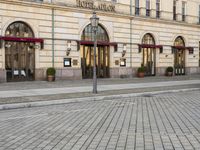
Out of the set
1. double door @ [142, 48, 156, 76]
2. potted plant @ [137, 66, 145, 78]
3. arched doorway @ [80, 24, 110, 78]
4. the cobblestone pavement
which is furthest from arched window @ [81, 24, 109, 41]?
the cobblestone pavement

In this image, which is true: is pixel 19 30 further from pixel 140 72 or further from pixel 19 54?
pixel 140 72

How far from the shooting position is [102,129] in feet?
29.3

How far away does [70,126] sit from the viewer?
9391mm

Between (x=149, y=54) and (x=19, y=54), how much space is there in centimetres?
1530

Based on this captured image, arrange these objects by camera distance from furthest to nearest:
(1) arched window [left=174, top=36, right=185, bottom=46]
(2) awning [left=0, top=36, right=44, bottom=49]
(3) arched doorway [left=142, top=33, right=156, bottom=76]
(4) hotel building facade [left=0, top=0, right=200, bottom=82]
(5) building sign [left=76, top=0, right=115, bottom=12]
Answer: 1. (1) arched window [left=174, top=36, right=185, bottom=46]
2. (3) arched doorway [left=142, top=33, right=156, bottom=76]
3. (5) building sign [left=76, top=0, right=115, bottom=12]
4. (4) hotel building facade [left=0, top=0, right=200, bottom=82]
5. (2) awning [left=0, top=36, right=44, bottom=49]

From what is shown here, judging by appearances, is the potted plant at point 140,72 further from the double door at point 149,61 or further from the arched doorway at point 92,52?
the arched doorway at point 92,52

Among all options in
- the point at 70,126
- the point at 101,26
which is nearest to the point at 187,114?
the point at 70,126

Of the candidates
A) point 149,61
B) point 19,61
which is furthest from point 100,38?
point 19,61

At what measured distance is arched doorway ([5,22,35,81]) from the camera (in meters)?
26.8

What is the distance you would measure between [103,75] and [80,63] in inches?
131

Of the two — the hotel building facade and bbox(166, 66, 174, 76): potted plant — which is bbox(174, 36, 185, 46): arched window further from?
bbox(166, 66, 174, 76): potted plant

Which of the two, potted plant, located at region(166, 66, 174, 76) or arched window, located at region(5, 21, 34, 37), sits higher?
arched window, located at region(5, 21, 34, 37)

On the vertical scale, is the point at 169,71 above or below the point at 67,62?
below

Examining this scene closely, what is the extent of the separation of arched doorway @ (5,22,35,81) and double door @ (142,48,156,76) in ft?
44.0
